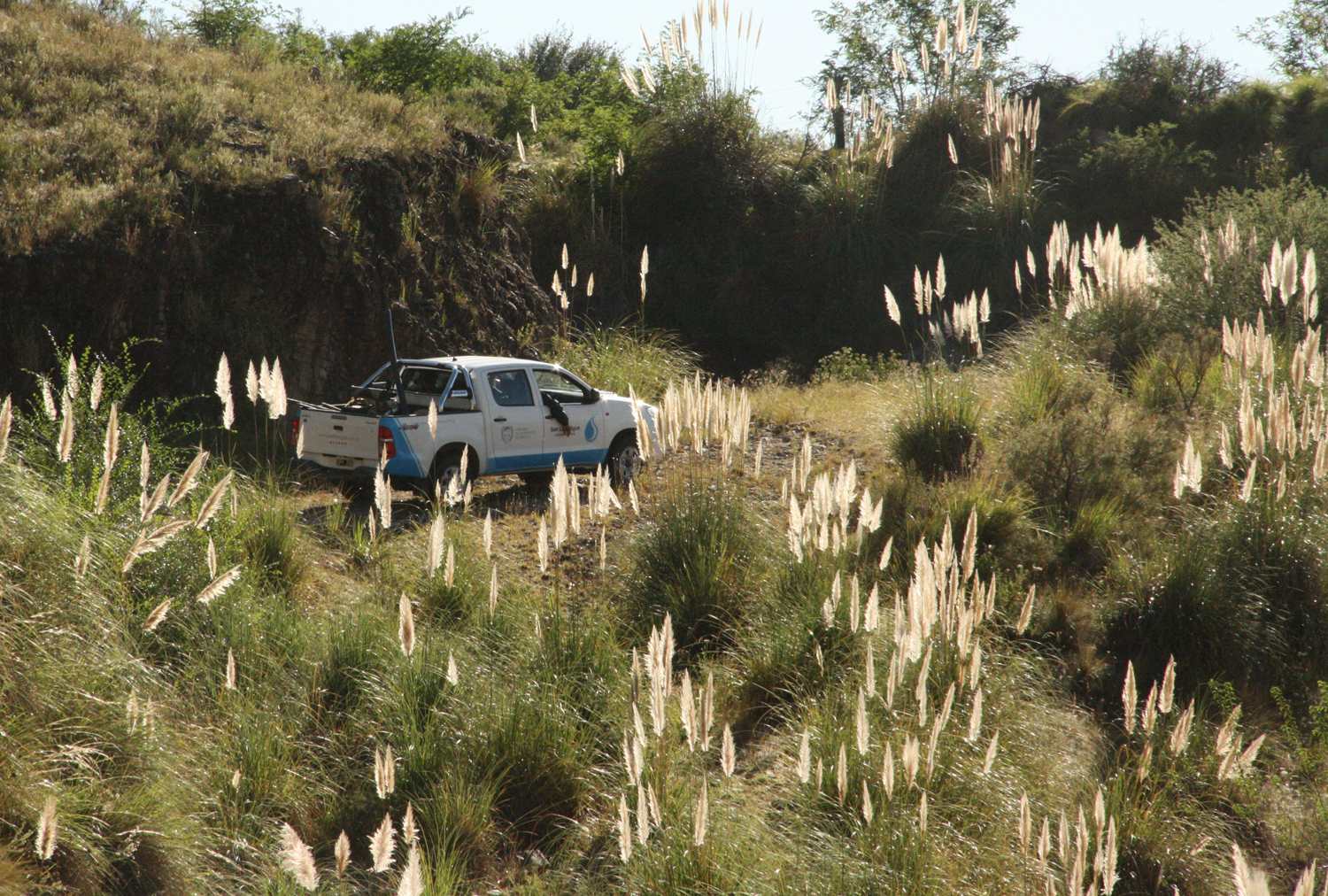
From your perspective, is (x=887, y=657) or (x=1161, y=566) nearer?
(x=887, y=657)

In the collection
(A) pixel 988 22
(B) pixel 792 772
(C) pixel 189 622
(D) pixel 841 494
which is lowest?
(B) pixel 792 772

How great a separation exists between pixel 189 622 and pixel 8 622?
1.24 metres

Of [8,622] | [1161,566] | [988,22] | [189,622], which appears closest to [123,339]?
[189,622]

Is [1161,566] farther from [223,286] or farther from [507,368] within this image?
[223,286]

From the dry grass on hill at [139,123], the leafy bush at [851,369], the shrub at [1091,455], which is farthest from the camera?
the leafy bush at [851,369]

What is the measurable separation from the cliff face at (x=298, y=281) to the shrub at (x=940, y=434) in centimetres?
720

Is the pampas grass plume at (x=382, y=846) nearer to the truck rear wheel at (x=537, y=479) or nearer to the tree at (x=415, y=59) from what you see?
the truck rear wheel at (x=537, y=479)

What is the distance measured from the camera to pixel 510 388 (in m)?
11.3

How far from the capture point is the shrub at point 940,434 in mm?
10070

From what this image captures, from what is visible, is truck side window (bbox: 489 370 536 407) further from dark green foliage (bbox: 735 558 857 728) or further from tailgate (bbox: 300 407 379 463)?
dark green foliage (bbox: 735 558 857 728)

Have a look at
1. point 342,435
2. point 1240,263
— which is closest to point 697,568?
point 342,435

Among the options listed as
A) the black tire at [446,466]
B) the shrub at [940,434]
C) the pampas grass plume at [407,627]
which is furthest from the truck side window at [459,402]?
the pampas grass plume at [407,627]

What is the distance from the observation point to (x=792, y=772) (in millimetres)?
5543

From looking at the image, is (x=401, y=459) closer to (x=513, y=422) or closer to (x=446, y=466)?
(x=446, y=466)
